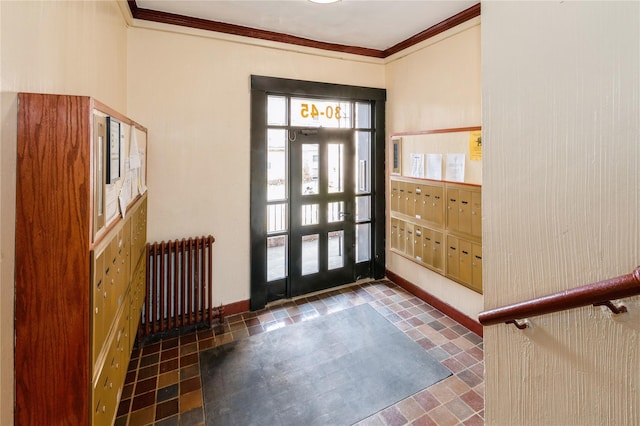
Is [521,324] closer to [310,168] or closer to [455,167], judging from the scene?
[455,167]

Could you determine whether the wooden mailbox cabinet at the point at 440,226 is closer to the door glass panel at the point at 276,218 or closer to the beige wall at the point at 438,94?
the beige wall at the point at 438,94

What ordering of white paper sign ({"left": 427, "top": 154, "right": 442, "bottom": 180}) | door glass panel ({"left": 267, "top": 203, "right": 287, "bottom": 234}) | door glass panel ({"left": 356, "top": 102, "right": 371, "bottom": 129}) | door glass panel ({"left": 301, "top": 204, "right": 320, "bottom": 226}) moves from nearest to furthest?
white paper sign ({"left": 427, "top": 154, "right": 442, "bottom": 180})
door glass panel ({"left": 267, "top": 203, "right": 287, "bottom": 234})
door glass panel ({"left": 301, "top": 204, "right": 320, "bottom": 226})
door glass panel ({"left": 356, "top": 102, "right": 371, "bottom": 129})

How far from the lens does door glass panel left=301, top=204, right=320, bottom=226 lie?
150 inches

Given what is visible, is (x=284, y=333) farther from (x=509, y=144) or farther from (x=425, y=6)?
(x=425, y=6)

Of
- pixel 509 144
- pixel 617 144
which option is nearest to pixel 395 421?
pixel 509 144

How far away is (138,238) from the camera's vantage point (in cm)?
241

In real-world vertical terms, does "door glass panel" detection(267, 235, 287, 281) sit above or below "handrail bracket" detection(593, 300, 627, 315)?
below

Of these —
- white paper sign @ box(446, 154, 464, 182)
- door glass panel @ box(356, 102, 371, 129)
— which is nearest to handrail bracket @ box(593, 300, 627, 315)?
white paper sign @ box(446, 154, 464, 182)

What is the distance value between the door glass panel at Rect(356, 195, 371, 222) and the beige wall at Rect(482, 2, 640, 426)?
313 cm

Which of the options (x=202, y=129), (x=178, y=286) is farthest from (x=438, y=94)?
(x=178, y=286)

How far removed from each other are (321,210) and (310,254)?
55 centimetres

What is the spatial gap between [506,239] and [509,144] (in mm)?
284

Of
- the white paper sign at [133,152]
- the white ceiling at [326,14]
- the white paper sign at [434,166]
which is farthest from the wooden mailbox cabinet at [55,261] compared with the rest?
the white paper sign at [434,166]

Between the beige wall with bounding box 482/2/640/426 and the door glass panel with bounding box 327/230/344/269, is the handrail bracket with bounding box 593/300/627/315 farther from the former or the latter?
the door glass panel with bounding box 327/230/344/269
